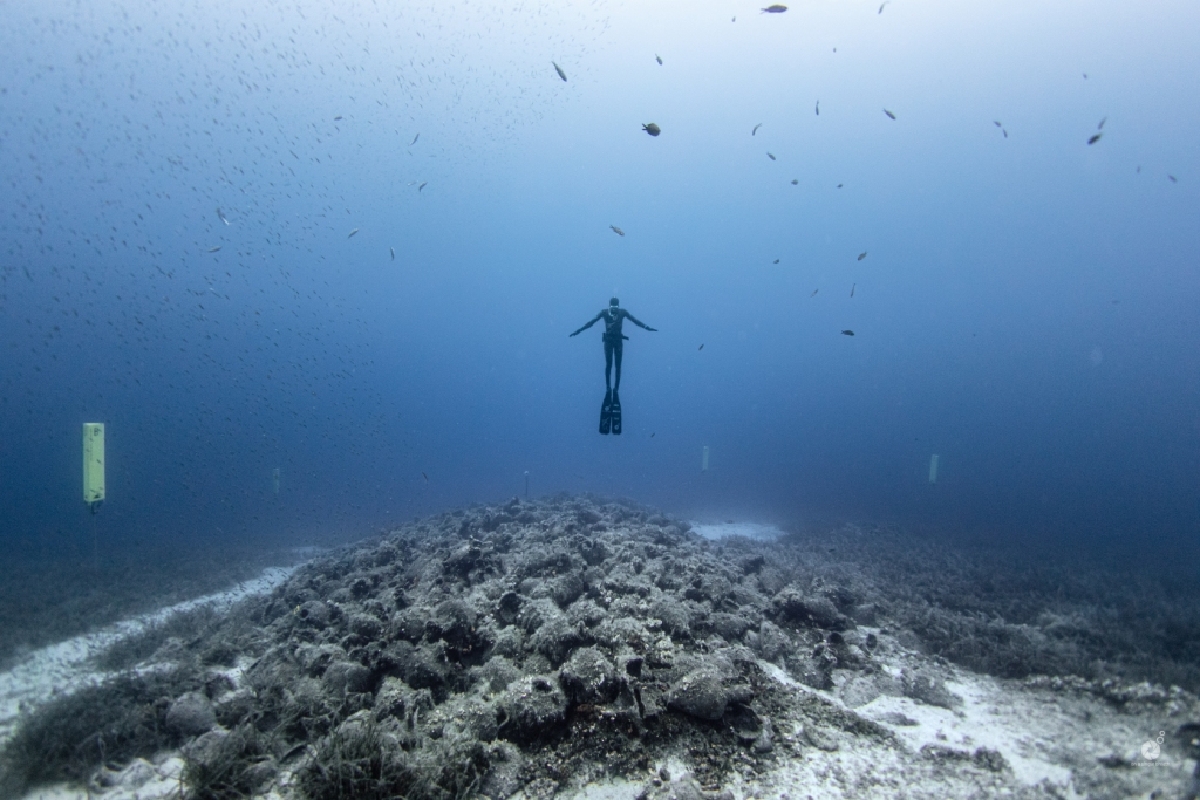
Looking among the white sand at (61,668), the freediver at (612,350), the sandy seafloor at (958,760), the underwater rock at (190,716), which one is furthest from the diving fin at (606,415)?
the white sand at (61,668)

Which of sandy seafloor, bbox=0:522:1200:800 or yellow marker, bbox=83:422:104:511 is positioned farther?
yellow marker, bbox=83:422:104:511

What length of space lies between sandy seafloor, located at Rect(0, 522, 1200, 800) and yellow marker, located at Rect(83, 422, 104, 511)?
570 centimetres

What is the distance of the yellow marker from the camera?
9602 mm

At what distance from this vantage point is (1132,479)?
52750 mm

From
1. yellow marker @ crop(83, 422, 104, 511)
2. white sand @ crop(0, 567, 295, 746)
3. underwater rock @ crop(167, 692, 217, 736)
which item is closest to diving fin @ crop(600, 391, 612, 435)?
underwater rock @ crop(167, 692, 217, 736)

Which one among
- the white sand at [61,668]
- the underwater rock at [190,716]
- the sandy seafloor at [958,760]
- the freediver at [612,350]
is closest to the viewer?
the sandy seafloor at [958,760]

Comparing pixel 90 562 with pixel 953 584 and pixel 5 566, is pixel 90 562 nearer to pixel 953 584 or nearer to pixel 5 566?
pixel 5 566

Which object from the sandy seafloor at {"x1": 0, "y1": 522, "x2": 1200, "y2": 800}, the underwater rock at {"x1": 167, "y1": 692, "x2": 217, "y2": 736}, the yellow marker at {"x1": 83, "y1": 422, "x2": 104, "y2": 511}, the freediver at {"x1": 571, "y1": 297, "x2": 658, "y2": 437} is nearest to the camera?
the sandy seafloor at {"x1": 0, "y1": 522, "x2": 1200, "y2": 800}

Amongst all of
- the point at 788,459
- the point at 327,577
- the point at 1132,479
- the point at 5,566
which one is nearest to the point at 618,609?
the point at 327,577

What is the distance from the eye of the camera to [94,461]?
32.0 ft

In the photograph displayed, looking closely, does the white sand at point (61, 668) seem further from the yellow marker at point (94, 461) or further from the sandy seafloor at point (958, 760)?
the yellow marker at point (94, 461)

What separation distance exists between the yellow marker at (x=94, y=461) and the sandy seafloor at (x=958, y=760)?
5.70m

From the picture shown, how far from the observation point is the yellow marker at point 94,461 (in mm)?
9602

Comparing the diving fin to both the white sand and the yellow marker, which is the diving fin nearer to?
the white sand
